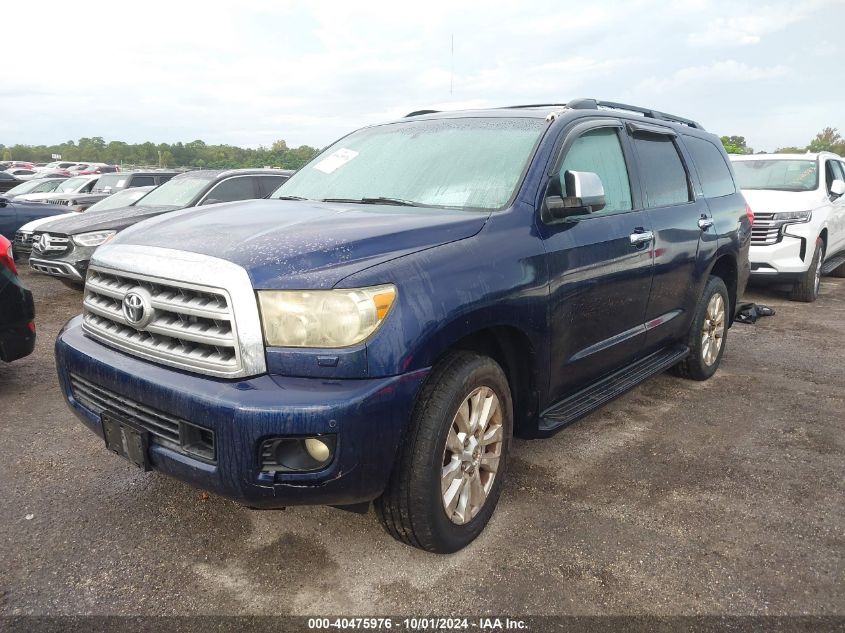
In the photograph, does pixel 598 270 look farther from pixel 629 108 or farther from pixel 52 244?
pixel 52 244

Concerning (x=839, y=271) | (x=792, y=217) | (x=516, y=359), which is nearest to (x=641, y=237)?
(x=516, y=359)

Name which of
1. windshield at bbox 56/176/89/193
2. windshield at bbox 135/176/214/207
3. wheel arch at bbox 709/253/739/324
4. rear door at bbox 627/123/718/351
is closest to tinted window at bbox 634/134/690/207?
rear door at bbox 627/123/718/351

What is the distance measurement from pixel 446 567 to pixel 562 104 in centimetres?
Answer: 256

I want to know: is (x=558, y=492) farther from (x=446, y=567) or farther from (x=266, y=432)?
(x=266, y=432)

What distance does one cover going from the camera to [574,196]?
9.66 feet

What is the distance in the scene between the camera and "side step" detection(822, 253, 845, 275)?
8.89m

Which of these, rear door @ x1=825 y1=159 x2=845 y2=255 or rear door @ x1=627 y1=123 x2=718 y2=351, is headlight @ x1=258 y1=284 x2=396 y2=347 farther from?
rear door @ x1=825 y1=159 x2=845 y2=255

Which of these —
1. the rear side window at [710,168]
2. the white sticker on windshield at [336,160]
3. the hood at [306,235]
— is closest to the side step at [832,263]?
the rear side window at [710,168]

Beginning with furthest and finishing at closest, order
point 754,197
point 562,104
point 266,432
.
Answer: point 754,197, point 562,104, point 266,432

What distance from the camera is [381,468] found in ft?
7.27

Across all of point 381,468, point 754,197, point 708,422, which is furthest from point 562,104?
point 754,197

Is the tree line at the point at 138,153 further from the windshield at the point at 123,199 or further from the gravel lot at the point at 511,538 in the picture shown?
the gravel lot at the point at 511,538

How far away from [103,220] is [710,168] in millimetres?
6590

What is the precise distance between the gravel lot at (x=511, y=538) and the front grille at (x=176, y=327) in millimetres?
836
